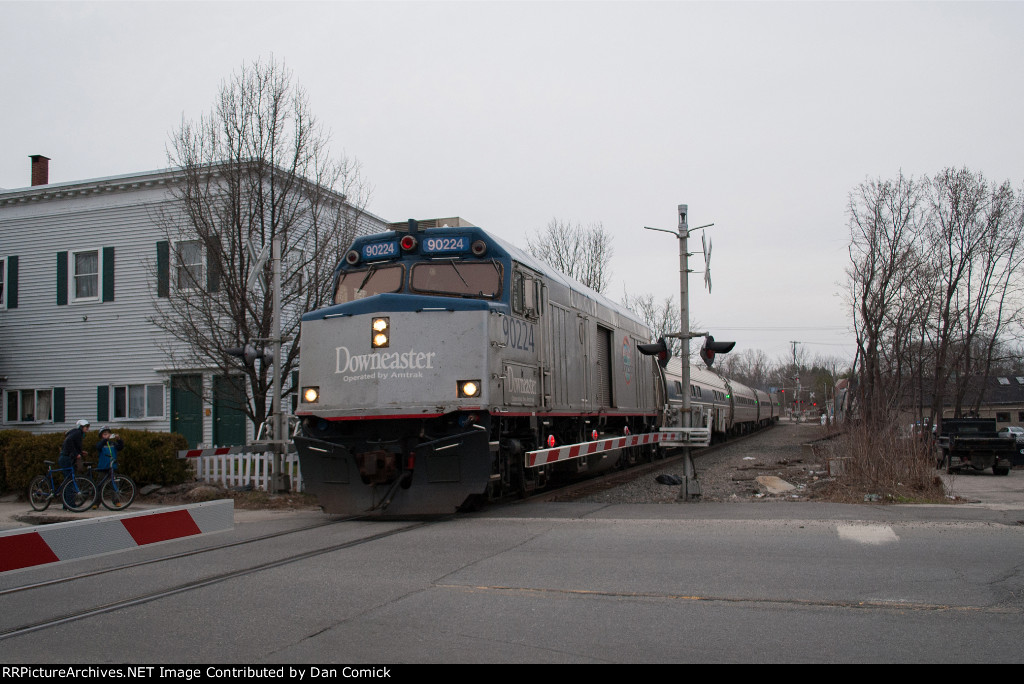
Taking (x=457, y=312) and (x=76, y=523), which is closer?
(x=76, y=523)

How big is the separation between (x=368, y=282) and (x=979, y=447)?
19109mm

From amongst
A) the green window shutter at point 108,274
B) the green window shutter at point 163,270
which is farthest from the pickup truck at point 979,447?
the green window shutter at point 108,274

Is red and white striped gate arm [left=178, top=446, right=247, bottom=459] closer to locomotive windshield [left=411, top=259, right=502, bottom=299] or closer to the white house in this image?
locomotive windshield [left=411, top=259, right=502, bottom=299]

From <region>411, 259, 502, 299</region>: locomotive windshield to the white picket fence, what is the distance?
18.5ft

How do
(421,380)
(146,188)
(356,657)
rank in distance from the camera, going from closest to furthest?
(356,657), (421,380), (146,188)

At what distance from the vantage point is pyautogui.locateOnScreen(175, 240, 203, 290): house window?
16541 mm

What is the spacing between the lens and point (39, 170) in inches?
1096

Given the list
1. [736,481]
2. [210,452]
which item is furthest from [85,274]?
[736,481]

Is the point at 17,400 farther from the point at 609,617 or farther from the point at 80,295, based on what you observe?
the point at 609,617

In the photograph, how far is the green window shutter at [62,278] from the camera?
2497 cm

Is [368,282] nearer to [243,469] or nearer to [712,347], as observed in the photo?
[712,347]

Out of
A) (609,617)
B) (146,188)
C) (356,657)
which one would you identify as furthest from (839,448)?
(146,188)
